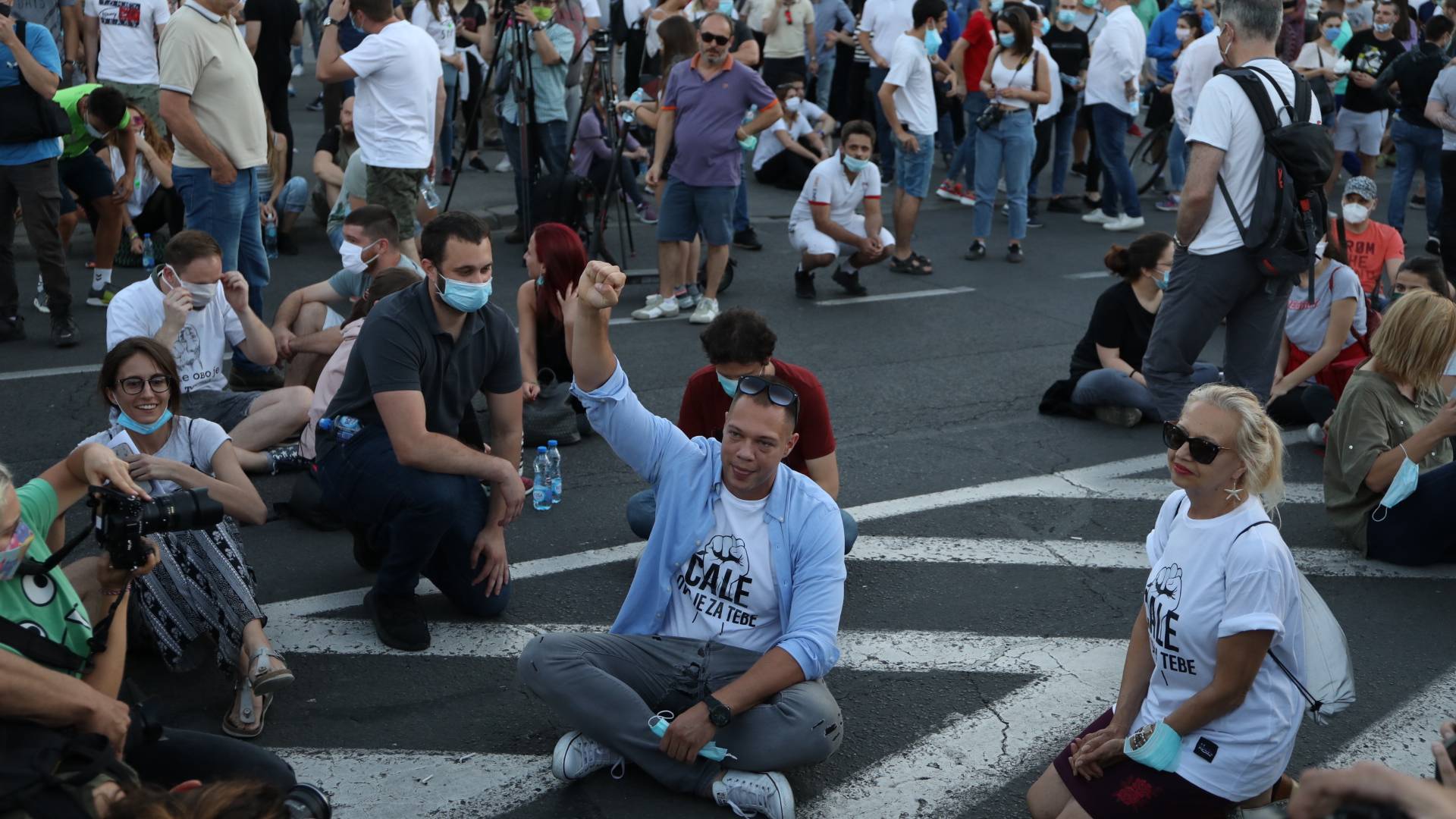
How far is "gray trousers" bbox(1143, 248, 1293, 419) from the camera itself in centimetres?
696

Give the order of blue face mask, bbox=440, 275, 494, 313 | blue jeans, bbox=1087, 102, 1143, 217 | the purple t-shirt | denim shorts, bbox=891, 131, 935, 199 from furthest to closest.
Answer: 1. blue jeans, bbox=1087, 102, 1143, 217
2. denim shorts, bbox=891, 131, 935, 199
3. the purple t-shirt
4. blue face mask, bbox=440, 275, 494, 313

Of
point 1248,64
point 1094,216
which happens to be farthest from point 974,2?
point 1248,64

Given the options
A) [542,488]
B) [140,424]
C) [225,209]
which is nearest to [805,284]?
[225,209]

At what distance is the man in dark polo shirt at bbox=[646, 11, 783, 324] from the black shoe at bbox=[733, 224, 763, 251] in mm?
2254

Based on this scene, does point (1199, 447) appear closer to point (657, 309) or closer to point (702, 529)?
point (702, 529)

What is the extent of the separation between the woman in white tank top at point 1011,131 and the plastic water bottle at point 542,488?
6.50 meters

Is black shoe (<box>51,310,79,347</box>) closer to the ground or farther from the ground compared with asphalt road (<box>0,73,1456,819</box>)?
farther from the ground

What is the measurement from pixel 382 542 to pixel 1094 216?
10678mm

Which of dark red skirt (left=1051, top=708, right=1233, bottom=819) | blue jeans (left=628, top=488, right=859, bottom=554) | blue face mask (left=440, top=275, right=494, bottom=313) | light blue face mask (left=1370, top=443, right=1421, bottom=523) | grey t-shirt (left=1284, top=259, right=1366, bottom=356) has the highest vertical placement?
blue face mask (left=440, top=275, right=494, bottom=313)

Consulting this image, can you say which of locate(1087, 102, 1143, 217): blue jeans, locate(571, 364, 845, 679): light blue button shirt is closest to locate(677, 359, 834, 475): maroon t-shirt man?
locate(571, 364, 845, 679): light blue button shirt

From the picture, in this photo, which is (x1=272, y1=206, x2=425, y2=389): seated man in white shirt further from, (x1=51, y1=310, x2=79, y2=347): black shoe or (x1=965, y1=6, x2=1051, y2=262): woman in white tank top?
(x1=965, y1=6, x2=1051, y2=262): woman in white tank top

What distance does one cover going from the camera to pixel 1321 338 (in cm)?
809

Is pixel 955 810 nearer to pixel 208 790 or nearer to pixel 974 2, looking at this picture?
pixel 208 790

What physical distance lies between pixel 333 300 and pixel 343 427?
2.50 metres
